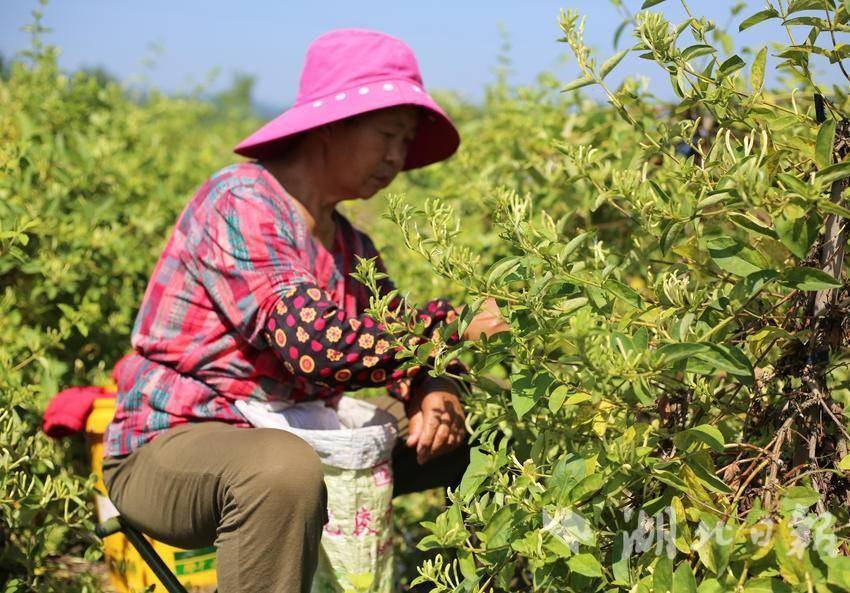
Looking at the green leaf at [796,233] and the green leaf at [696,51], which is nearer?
the green leaf at [796,233]

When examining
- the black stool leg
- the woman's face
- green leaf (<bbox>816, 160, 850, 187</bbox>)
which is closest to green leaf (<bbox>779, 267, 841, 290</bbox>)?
green leaf (<bbox>816, 160, 850, 187</bbox>)

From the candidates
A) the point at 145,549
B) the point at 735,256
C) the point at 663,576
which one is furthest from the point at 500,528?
the point at 145,549

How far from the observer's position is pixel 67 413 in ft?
7.37

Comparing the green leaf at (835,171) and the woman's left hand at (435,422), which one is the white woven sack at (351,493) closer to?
the woman's left hand at (435,422)

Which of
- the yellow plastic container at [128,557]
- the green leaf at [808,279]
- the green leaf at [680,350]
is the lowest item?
the yellow plastic container at [128,557]

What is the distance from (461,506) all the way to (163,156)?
2.89 meters

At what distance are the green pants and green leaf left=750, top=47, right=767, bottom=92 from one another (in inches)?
38.8

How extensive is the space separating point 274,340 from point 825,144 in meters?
1.08

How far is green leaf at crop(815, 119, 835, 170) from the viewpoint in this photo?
4.02 feet

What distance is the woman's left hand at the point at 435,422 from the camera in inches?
80.8

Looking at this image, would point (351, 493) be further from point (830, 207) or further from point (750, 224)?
point (830, 207)

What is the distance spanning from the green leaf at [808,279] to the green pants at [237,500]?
0.90 metres

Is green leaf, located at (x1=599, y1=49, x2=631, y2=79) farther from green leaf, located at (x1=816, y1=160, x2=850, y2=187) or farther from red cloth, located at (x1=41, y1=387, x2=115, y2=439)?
red cloth, located at (x1=41, y1=387, x2=115, y2=439)

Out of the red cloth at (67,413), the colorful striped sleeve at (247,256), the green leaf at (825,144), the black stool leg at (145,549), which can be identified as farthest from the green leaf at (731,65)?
the red cloth at (67,413)
